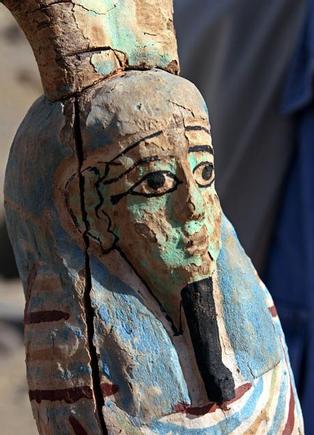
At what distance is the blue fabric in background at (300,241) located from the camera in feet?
5.92

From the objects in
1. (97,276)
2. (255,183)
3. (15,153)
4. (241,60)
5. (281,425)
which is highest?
(241,60)

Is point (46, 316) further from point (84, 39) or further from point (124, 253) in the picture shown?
point (84, 39)

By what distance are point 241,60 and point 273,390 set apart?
3.61ft

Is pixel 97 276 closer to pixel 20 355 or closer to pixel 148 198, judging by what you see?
pixel 148 198

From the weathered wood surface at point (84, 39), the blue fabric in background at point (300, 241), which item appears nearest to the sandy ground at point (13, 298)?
the blue fabric in background at point (300, 241)

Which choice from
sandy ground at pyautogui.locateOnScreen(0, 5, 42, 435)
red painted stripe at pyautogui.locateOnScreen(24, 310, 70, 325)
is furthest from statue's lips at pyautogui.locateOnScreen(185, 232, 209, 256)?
sandy ground at pyautogui.locateOnScreen(0, 5, 42, 435)

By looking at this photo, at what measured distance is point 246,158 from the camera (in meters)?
1.87

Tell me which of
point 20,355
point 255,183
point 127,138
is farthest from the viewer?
point 255,183

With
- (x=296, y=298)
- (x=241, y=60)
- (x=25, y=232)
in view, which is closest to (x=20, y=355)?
(x=296, y=298)

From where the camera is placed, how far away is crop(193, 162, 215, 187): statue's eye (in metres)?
0.82

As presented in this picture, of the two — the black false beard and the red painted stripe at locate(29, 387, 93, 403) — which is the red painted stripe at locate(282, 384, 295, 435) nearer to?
the black false beard

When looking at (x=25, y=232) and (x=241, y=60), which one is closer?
(x=25, y=232)

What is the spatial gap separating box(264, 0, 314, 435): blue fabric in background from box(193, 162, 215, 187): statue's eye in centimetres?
98

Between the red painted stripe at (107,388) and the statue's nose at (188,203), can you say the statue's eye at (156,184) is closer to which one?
the statue's nose at (188,203)
